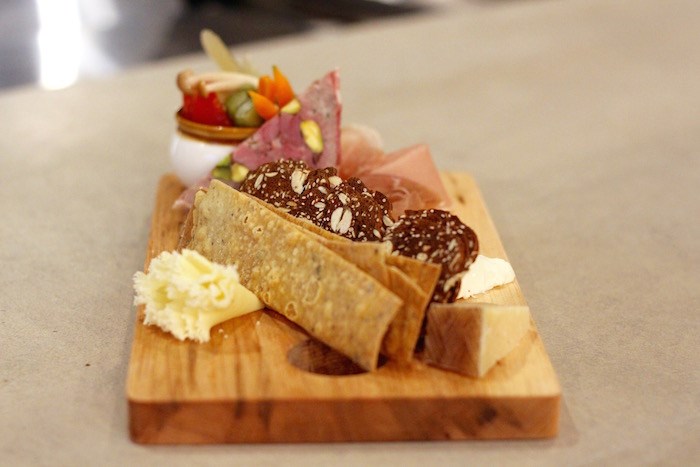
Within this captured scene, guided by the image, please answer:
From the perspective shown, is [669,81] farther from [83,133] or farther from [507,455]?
[507,455]

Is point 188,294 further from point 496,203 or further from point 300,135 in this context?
point 496,203

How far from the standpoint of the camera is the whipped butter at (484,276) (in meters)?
1.41

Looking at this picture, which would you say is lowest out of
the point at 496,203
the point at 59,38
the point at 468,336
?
the point at 59,38

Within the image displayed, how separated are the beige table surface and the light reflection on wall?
126cm

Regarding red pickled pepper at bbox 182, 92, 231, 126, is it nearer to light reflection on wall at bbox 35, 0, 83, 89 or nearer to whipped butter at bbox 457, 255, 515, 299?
whipped butter at bbox 457, 255, 515, 299

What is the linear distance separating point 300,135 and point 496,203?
51 centimetres

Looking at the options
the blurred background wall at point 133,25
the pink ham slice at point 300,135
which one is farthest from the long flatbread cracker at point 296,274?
the blurred background wall at point 133,25

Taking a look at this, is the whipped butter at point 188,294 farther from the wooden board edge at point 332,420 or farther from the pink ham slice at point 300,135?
the pink ham slice at point 300,135

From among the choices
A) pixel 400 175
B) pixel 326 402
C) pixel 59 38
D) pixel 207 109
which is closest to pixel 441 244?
pixel 326 402

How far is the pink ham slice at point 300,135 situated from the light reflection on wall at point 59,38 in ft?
8.00

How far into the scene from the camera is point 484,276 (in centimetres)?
144

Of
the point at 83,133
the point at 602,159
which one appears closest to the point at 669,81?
the point at 602,159

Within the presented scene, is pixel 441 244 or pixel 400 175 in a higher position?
pixel 441 244

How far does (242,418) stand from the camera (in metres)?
1.14
